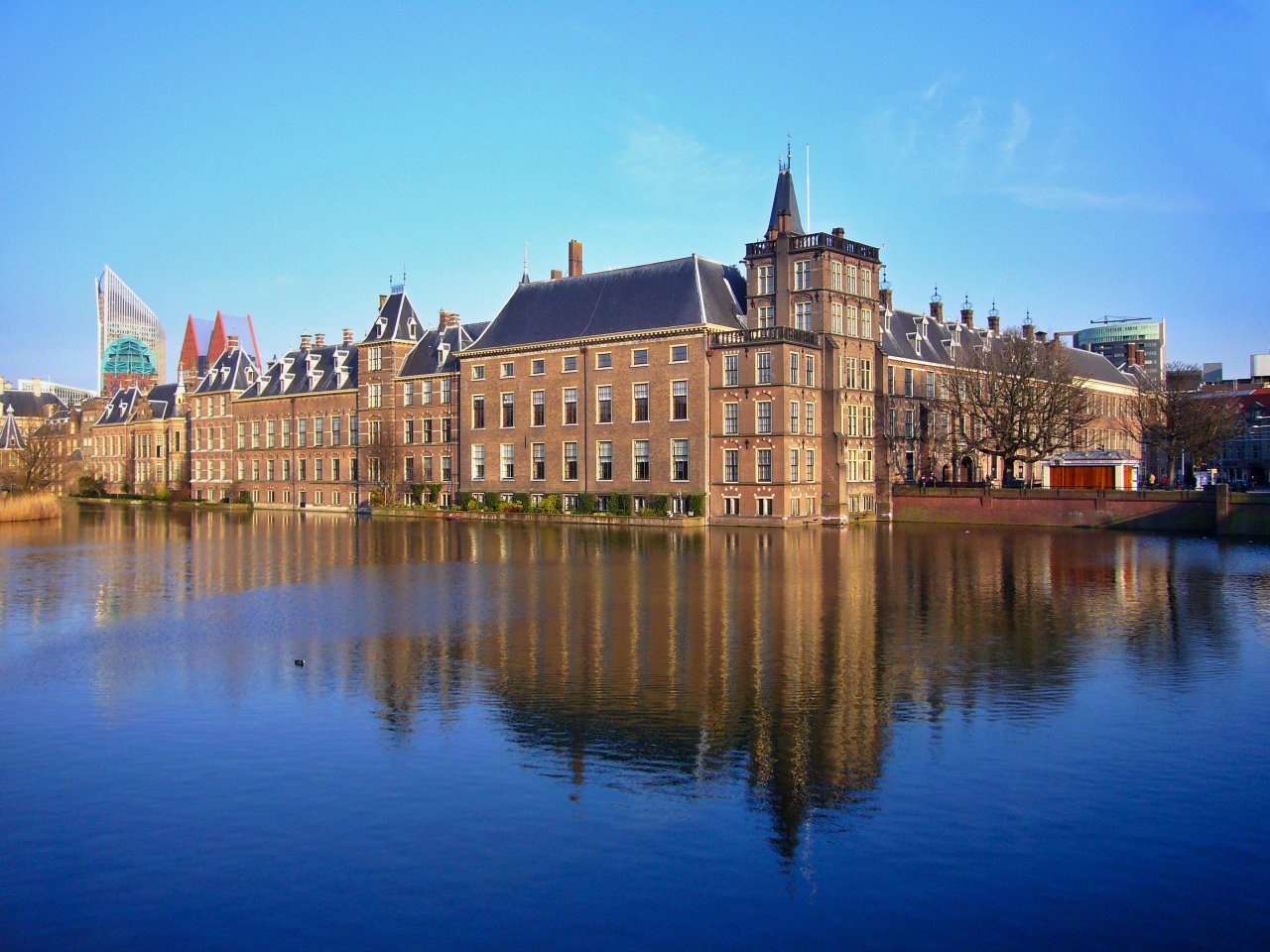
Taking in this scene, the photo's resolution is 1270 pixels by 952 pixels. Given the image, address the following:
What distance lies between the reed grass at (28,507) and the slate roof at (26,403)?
85.6 m

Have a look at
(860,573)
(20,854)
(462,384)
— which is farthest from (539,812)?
(462,384)

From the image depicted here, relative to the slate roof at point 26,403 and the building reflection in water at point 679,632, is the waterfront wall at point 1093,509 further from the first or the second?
the slate roof at point 26,403

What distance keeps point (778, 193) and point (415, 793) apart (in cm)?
5759

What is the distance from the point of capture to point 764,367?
60906mm

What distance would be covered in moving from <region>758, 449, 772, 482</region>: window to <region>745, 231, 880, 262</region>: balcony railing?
485 inches

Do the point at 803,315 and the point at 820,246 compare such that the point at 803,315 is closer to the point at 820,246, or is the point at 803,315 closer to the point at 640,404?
the point at 820,246

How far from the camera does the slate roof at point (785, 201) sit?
2559 inches

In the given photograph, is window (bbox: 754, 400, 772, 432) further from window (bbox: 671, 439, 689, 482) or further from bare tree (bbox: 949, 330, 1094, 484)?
bare tree (bbox: 949, 330, 1094, 484)

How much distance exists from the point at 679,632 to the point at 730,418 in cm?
3894

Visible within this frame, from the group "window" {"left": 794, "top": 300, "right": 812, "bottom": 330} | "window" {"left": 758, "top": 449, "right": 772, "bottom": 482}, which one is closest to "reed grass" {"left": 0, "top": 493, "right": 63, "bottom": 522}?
"window" {"left": 758, "top": 449, "right": 772, "bottom": 482}

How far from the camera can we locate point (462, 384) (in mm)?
76750

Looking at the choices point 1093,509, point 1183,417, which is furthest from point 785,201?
point 1183,417

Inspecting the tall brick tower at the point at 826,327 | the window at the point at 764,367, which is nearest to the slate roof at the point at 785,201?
the tall brick tower at the point at 826,327

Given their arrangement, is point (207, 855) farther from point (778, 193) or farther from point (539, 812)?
point (778, 193)
